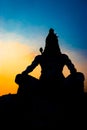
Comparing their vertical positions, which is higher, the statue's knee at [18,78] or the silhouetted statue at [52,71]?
the silhouetted statue at [52,71]

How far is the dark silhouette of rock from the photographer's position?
10523 millimetres

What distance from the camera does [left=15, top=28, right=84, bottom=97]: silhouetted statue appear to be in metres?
10.8

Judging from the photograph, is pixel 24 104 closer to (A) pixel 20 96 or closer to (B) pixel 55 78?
(A) pixel 20 96

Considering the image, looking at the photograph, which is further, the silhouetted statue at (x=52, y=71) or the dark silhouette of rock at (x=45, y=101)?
the silhouetted statue at (x=52, y=71)

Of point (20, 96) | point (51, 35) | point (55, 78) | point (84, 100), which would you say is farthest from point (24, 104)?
point (51, 35)

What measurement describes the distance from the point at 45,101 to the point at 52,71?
157cm

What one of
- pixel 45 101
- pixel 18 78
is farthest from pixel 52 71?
pixel 18 78

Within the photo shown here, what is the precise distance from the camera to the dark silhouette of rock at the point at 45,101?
10.5 m

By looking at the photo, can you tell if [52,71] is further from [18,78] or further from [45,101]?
[18,78]

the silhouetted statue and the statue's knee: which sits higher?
the silhouetted statue

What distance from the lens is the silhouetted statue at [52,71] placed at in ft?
35.3

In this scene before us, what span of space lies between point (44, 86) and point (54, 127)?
1.93m

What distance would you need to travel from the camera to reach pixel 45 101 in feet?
35.9

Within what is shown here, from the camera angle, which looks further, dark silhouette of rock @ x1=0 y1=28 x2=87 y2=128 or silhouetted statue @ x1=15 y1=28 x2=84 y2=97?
silhouetted statue @ x1=15 y1=28 x2=84 y2=97
